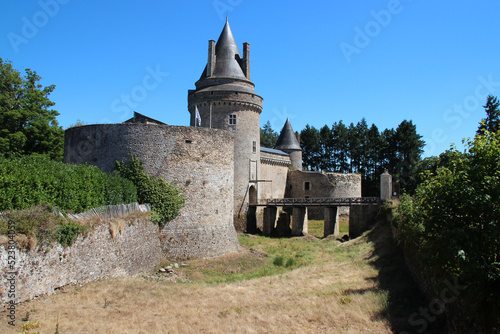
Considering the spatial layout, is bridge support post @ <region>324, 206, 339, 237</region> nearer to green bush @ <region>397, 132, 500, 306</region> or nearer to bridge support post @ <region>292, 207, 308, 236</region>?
bridge support post @ <region>292, 207, 308, 236</region>

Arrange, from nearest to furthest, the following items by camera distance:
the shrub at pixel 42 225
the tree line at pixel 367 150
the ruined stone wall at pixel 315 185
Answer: the shrub at pixel 42 225, the ruined stone wall at pixel 315 185, the tree line at pixel 367 150

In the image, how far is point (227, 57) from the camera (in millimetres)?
31766

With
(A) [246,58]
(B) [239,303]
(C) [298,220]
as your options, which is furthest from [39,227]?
(A) [246,58]

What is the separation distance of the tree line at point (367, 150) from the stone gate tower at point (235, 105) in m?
26.2

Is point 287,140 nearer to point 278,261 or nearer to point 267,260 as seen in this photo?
point 267,260

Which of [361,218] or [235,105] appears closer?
[235,105]

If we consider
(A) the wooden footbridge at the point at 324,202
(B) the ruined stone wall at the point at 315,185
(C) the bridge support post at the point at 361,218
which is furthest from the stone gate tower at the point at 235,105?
(B) the ruined stone wall at the point at 315,185

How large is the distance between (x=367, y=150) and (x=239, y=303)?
1980 inches

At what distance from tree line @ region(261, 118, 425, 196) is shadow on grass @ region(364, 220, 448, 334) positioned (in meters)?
35.0

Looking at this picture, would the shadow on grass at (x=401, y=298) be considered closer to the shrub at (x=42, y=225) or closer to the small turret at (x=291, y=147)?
the shrub at (x=42, y=225)

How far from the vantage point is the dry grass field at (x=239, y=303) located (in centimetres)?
998

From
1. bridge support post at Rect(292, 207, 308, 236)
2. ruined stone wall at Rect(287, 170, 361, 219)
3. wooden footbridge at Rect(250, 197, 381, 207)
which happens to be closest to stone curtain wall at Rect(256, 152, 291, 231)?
ruined stone wall at Rect(287, 170, 361, 219)

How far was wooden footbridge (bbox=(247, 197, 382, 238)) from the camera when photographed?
30.7 m

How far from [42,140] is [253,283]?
19.5 metres
